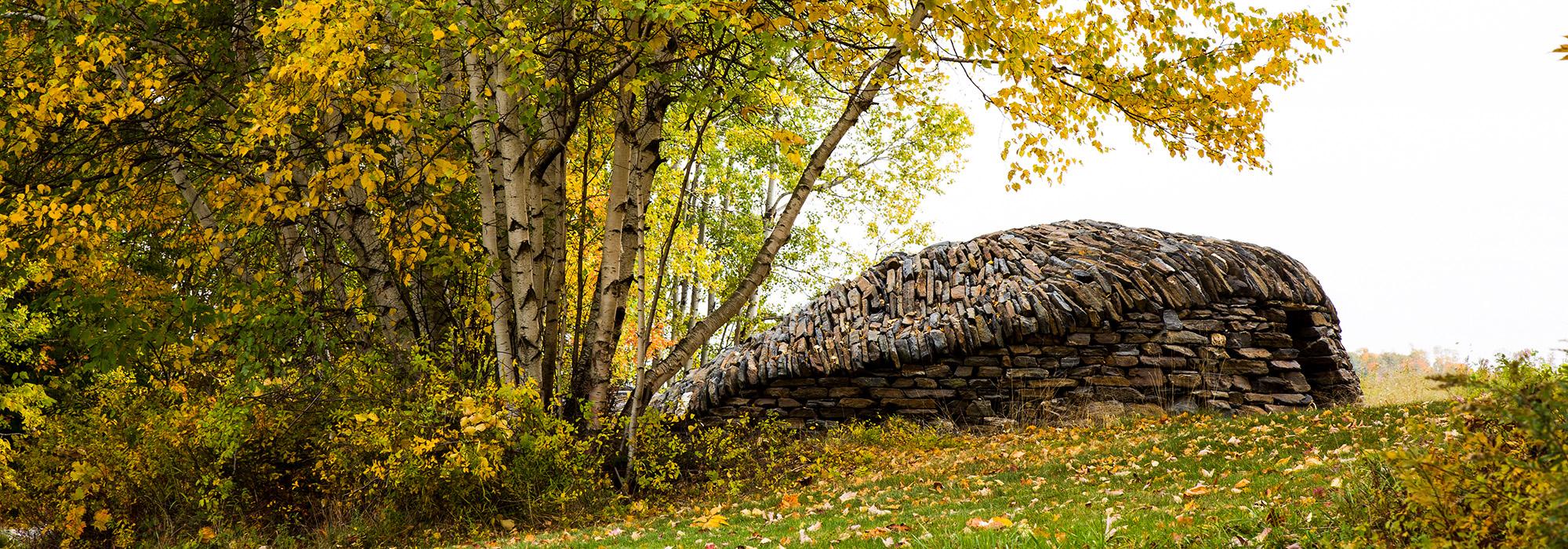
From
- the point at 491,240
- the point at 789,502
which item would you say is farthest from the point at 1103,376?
the point at 491,240

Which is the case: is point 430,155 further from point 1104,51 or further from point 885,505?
point 1104,51

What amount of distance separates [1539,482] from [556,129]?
21.8 ft

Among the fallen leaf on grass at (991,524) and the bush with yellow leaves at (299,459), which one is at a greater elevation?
the bush with yellow leaves at (299,459)

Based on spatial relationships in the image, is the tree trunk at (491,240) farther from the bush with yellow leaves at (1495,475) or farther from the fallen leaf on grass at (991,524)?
the bush with yellow leaves at (1495,475)

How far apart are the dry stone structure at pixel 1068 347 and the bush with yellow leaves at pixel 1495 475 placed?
7159 mm

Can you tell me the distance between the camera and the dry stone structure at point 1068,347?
34.6 feet

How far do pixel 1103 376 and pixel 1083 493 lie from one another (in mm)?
4500

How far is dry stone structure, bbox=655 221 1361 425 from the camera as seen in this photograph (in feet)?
34.6

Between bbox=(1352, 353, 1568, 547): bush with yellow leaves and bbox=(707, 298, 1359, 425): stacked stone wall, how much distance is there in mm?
7202

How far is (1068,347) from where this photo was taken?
10609 millimetres

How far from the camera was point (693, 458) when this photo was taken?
8.92 metres

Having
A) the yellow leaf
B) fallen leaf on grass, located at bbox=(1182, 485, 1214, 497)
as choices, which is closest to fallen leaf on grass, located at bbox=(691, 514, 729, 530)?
the yellow leaf

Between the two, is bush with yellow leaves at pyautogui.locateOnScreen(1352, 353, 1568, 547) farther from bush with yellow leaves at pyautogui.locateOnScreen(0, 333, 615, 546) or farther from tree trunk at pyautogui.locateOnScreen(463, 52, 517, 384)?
tree trunk at pyautogui.locateOnScreen(463, 52, 517, 384)

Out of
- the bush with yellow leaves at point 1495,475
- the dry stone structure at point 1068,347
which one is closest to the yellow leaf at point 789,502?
the dry stone structure at point 1068,347
